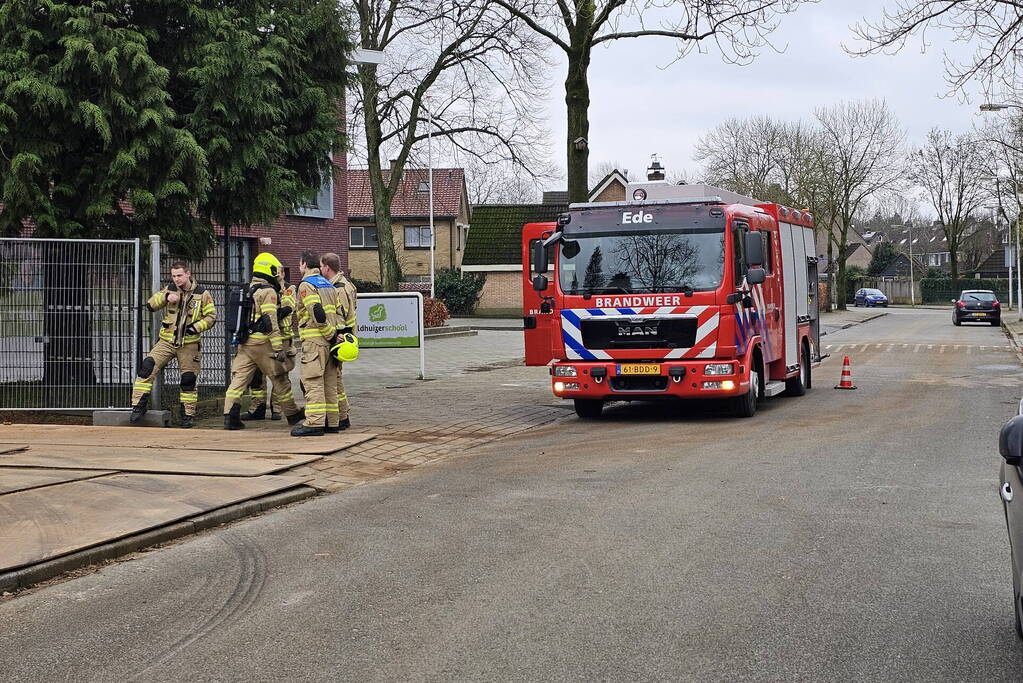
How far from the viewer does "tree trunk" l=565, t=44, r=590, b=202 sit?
70.7ft

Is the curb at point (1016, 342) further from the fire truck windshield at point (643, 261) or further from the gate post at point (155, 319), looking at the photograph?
the gate post at point (155, 319)

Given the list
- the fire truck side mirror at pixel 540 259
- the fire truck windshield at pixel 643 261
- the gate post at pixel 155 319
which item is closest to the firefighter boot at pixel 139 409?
the gate post at pixel 155 319

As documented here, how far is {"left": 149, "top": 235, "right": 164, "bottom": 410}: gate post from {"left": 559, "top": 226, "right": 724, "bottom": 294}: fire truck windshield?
4698mm

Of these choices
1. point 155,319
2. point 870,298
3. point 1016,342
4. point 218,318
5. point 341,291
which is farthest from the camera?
point 870,298

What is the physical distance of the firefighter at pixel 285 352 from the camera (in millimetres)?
12578

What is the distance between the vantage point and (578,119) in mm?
21672

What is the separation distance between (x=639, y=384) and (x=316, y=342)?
4.09 meters

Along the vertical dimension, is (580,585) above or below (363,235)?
below

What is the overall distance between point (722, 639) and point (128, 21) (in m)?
11.2

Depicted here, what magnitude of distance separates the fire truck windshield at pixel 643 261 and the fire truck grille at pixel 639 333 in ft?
1.24

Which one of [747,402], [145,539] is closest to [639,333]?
[747,402]

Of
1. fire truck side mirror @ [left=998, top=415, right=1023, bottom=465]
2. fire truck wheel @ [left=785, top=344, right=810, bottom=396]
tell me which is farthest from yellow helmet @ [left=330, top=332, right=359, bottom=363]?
fire truck side mirror @ [left=998, top=415, right=1023, bottom=465]

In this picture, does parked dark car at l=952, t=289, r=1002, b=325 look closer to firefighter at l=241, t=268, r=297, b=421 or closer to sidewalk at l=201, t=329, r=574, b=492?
sidewalk at l=201, t=329, r=574, b=492

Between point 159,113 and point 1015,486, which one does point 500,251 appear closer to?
point 159,113
